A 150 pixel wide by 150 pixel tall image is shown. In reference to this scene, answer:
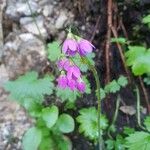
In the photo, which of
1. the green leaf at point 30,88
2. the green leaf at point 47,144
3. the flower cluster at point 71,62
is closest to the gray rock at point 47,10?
the green leaf at point 30,88

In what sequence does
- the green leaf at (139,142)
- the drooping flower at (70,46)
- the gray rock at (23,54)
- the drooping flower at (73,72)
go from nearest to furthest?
the drooping flower at (70,46) → the drooping flower at (73,72) → the green leaf at (139,142) → the gray rock at (23,54)

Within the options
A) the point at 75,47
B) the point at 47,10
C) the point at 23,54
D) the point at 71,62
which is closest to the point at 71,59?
the point at 71,62

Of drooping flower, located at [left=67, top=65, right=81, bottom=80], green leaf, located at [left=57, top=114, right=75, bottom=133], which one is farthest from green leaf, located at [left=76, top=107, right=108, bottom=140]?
drooping flower, located at [left=67, top=65, right=81, bottom=80]

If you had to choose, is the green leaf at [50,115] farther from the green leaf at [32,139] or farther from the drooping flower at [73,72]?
the drooping flower at [73,72]

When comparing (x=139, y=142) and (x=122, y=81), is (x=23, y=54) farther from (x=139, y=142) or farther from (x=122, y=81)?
(x=139, y=142)

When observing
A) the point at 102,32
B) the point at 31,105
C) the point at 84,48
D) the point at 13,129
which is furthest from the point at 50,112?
the point at 84,48

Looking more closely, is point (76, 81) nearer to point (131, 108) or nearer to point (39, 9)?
point (131, 108)
